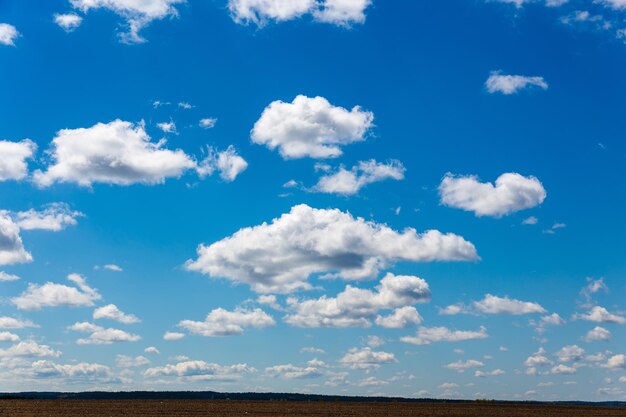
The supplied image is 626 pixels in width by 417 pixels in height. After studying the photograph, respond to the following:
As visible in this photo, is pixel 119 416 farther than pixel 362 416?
No

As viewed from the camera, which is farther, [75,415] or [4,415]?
[4,415]

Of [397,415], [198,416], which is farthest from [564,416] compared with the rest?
[198,416]

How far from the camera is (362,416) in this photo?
336 feet

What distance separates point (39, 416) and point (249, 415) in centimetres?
2680

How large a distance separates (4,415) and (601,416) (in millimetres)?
91096

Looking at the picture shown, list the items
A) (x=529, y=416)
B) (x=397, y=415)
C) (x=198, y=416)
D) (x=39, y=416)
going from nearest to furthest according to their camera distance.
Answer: (x=39, y=416), (x=198, y=416), (x=397, y=415), (x=529, y=416)

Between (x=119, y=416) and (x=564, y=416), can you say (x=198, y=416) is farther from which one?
(x=564, y=416)

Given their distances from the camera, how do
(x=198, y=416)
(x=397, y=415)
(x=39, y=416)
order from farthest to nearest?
(x=397, y=415), (x=198, y=416), (x=39, y=416)

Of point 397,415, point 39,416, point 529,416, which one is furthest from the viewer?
point 529,416

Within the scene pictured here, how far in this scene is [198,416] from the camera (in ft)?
328

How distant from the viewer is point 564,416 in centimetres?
11850

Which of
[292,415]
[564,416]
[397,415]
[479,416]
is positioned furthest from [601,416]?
[292,415]

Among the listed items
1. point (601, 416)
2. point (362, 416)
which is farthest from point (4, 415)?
point (601, 416)

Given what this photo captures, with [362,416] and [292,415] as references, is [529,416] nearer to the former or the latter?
[362,416]
